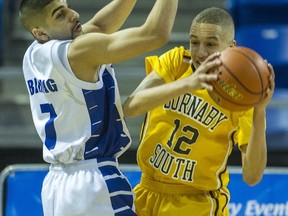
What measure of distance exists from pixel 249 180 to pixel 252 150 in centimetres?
21

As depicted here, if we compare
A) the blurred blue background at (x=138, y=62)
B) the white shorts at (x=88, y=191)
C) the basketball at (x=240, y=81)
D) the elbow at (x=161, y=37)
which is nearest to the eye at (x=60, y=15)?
the elbow at (x=161, y=37)

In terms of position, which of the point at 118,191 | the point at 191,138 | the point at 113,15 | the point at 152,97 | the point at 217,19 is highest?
the point at 217,19

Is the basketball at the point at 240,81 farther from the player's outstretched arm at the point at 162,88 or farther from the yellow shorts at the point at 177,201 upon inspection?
the yellow shorts at the point at 177,201

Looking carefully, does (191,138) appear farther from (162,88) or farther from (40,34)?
(40,34)

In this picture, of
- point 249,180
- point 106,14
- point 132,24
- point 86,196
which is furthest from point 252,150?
point 132,24

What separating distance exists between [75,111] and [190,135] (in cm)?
62

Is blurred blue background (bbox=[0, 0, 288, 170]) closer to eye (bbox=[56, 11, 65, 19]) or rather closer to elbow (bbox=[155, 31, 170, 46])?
eye (bbox=[56, 11, 65, 19])

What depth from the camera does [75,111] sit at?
3.97m

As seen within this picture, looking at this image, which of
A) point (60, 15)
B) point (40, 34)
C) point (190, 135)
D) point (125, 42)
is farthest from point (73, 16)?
point (190, 135)

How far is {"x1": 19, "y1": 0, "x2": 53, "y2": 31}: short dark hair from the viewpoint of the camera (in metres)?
4.05

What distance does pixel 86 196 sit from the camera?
12.8ft

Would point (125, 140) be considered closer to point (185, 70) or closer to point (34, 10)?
point (185, 70)

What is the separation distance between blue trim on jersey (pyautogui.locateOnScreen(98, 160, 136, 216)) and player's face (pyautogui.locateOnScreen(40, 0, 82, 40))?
0.67 meters

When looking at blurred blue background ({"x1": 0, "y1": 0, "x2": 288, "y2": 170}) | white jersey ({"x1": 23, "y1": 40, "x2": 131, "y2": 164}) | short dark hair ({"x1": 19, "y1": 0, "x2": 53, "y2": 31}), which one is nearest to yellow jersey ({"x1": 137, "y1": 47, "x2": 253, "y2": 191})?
white jersey ({"x1": 23, "y1": 40, "x2": 131, "y2": 164})
